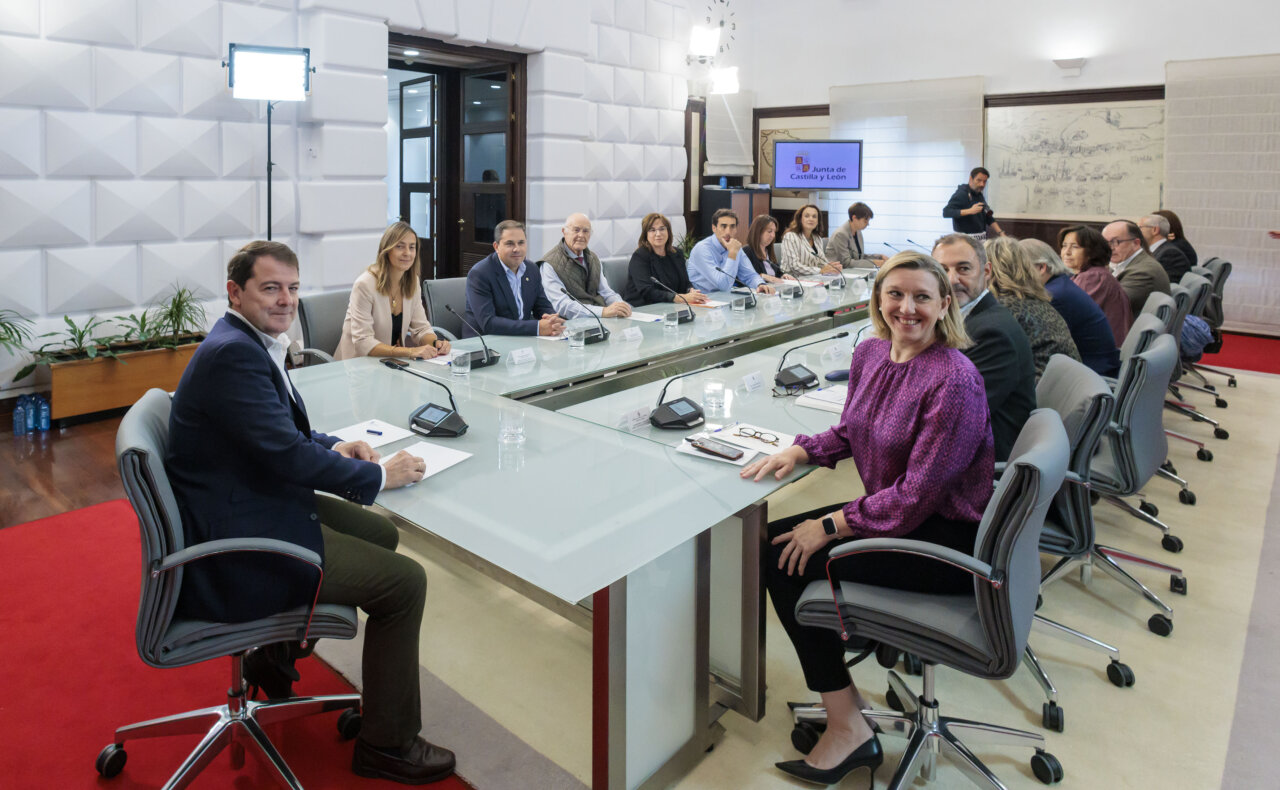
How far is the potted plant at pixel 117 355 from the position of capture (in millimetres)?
4527

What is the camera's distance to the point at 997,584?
167 centimetres

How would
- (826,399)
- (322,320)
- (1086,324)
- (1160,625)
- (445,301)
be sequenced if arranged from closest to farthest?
(1160,625) → (826,399) → (1086,324) → (322,320) → (445,301)

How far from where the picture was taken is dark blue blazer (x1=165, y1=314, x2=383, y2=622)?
174cm

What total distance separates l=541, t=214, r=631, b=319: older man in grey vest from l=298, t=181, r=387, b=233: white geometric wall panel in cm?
172

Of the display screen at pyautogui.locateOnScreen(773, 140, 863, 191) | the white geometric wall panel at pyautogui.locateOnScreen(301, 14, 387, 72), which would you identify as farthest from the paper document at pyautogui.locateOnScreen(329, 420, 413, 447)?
the display screen at pyautogui.locateOnScreen(773, 140, 863, 191)

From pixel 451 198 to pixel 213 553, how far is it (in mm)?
6854

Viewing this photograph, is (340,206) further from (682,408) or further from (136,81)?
(682,408)

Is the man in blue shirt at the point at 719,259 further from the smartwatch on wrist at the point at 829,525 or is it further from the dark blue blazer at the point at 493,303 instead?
the smartwatch on wrist at the point at 829,525

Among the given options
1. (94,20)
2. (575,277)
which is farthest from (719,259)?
(94,20)

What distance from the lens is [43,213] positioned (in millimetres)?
4586

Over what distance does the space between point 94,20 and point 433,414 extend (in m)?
3.76

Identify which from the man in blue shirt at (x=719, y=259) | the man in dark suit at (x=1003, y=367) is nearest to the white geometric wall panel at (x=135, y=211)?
the man in blue shirt at (x=719, y=259)

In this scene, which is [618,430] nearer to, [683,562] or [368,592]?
[683,562]

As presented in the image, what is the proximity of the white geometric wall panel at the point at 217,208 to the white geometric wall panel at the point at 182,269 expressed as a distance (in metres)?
0.10
